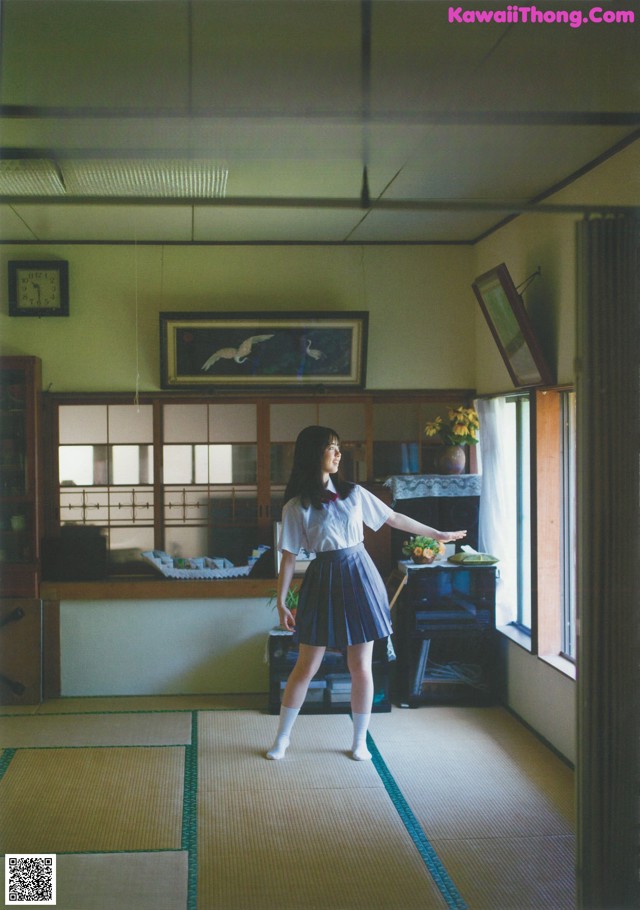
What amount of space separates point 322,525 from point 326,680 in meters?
1.14

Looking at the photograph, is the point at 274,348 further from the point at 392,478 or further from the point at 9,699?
the point at 9,699

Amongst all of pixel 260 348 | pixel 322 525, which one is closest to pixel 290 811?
pixel 322 525

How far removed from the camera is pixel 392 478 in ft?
17.7

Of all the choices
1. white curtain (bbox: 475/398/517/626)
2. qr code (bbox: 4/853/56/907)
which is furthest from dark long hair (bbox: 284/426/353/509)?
qr code (bbox: 4/853/56/907)

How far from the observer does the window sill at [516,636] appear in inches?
188

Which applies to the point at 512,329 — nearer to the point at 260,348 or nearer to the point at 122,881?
the point at 260,348

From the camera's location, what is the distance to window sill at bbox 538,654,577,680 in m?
4.23

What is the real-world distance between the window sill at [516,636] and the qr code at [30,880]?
256cm

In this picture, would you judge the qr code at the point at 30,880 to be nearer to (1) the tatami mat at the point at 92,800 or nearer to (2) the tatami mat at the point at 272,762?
(1) the tatami mat at the point at 92,800

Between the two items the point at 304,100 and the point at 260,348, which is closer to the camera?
the point at 304,100

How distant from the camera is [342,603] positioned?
4.32 metres

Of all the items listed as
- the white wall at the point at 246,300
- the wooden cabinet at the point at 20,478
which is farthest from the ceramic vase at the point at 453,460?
the wooden cabinet at the point at 20,478

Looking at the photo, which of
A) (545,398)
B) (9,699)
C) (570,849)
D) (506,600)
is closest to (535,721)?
(506,600)

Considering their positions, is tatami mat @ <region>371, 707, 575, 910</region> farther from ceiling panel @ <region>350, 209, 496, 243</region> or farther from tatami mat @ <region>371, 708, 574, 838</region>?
ceiling panel @ <region>350, 209, 496, 243</region>
